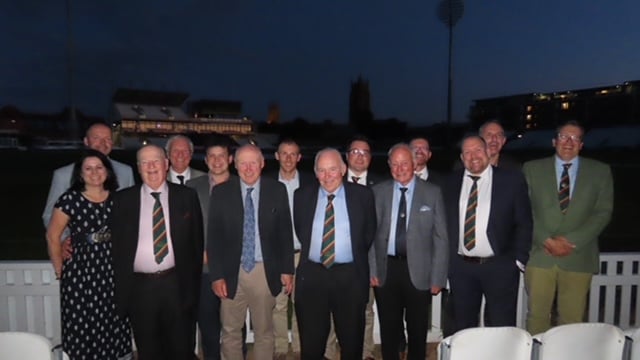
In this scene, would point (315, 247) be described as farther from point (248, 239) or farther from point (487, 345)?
point (487, 345)

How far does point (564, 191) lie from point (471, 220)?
90 cm

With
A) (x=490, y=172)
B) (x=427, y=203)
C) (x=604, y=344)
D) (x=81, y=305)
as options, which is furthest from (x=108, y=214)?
(x=604, y=344)

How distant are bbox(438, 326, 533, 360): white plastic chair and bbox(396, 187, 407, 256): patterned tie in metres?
1.19

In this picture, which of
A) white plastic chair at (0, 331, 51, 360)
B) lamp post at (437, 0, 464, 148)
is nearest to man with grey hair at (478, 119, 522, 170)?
white plastic chair at (0, 331, 51, 360)

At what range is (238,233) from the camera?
3.36m

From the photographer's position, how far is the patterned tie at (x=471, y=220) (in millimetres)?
3369

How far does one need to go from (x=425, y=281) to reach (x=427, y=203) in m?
0.57

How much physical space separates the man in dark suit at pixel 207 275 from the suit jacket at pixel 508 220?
1879 millimetres

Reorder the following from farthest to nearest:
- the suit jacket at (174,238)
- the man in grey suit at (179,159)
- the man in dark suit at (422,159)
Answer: the man in dark suit at (422,159)
the man in grey suit at (179,159)
the suit jacket at (174,238)

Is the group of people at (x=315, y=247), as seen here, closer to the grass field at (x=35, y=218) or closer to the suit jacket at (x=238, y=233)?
the suit jacket at (x=238, y=233)

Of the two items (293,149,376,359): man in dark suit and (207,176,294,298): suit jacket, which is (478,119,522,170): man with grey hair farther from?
(207,176,294,298): suit jacket

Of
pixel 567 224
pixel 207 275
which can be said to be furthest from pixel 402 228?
pixel 207 275

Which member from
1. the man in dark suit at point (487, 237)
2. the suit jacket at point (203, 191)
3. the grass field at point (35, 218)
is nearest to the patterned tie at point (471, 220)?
the man in dark suit at point (487, 237)

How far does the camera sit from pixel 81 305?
311 centimetres
